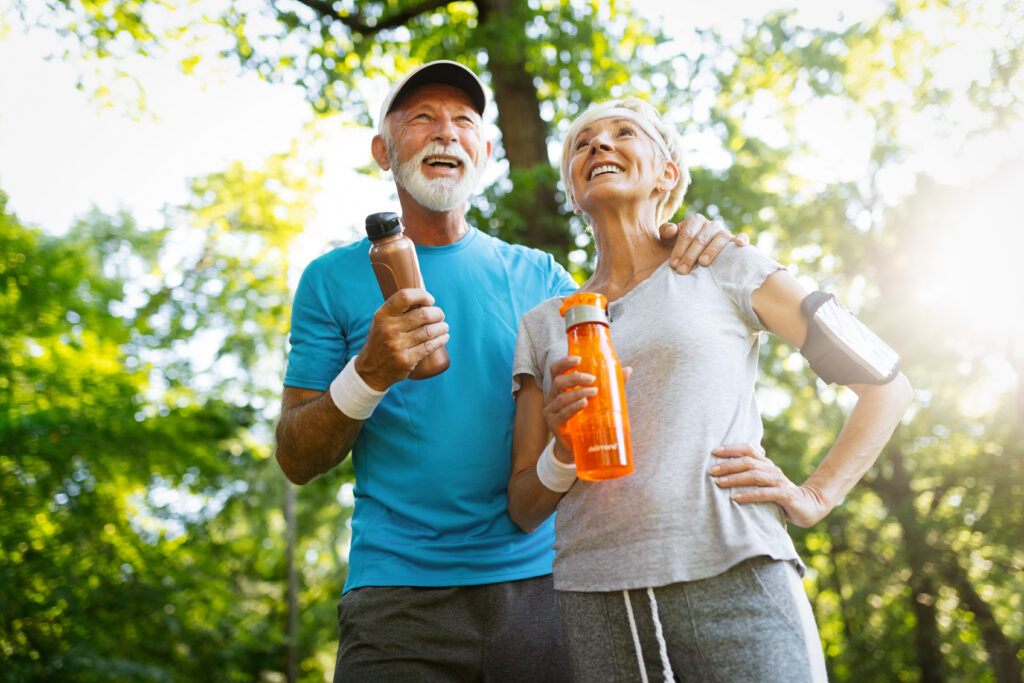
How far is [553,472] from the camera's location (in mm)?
2078

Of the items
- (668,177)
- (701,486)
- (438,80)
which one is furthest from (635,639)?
(438,80)

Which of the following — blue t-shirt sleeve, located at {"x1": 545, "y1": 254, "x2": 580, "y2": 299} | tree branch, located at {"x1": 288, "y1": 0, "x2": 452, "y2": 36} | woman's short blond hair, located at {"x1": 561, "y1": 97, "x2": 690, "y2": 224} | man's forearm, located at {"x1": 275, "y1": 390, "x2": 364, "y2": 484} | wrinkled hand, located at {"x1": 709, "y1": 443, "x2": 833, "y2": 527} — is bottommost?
wrinkled hand, located at {"x1": 709, "y1": 443, "x2": 833, "y2": 527}

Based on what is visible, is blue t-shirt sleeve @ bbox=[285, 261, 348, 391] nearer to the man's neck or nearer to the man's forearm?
the man's forearm

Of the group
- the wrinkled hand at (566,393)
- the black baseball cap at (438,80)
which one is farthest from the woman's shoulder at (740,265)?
the black baseball cap at (438,80)

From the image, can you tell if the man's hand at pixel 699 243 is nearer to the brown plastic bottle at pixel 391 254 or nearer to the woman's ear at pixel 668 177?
the woman's ear at pixel 668 177

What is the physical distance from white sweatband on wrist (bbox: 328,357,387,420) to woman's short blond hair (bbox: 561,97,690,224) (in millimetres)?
979

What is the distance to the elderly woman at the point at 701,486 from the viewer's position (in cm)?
175

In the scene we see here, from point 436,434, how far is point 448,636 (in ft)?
2.11

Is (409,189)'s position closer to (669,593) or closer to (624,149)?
(624,149)

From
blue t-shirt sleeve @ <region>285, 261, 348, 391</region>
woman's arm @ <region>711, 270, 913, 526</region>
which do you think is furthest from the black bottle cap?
woman's arm @ <region>711, 270, 913, 526</region>

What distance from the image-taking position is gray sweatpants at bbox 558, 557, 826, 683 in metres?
1.71

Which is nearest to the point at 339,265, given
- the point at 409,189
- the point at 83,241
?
the point at 409,189

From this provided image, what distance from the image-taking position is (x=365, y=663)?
7.89ft

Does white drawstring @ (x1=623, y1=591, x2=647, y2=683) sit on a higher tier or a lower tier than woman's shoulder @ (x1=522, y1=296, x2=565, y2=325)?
lower
